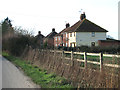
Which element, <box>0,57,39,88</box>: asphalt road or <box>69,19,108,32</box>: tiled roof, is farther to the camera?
<box>69,19,108,32</box>: tiled roof

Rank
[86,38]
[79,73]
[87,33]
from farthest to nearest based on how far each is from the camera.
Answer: [87,33] < [86,38] < [79,73]

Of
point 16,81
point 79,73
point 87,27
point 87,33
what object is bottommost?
point 16,81

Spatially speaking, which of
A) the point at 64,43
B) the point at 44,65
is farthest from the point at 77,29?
the point at 44,65

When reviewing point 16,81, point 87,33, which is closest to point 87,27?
point 87,33

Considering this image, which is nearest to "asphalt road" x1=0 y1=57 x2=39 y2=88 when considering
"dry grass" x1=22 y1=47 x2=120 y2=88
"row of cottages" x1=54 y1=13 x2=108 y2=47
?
"dry grass" x1=22 y1=47 x2=120 y2=88

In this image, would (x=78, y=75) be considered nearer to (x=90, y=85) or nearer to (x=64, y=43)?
(x=90, y=85)

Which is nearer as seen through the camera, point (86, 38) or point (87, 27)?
point (86, 38)

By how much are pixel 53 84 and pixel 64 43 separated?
50601mm

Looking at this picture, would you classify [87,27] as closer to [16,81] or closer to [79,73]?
[16,81]

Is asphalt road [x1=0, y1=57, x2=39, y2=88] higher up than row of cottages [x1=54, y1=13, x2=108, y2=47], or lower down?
lower down

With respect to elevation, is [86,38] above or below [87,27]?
below

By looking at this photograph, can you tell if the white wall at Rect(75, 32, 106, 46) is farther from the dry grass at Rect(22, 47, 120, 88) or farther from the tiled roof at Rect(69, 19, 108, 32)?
the dry grass at Rect(22, 47, 120, 88)

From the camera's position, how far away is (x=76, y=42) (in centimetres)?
4994

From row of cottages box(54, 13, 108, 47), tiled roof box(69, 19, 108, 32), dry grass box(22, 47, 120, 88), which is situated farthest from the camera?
tiled roof box(69, 19, 108, 32)
